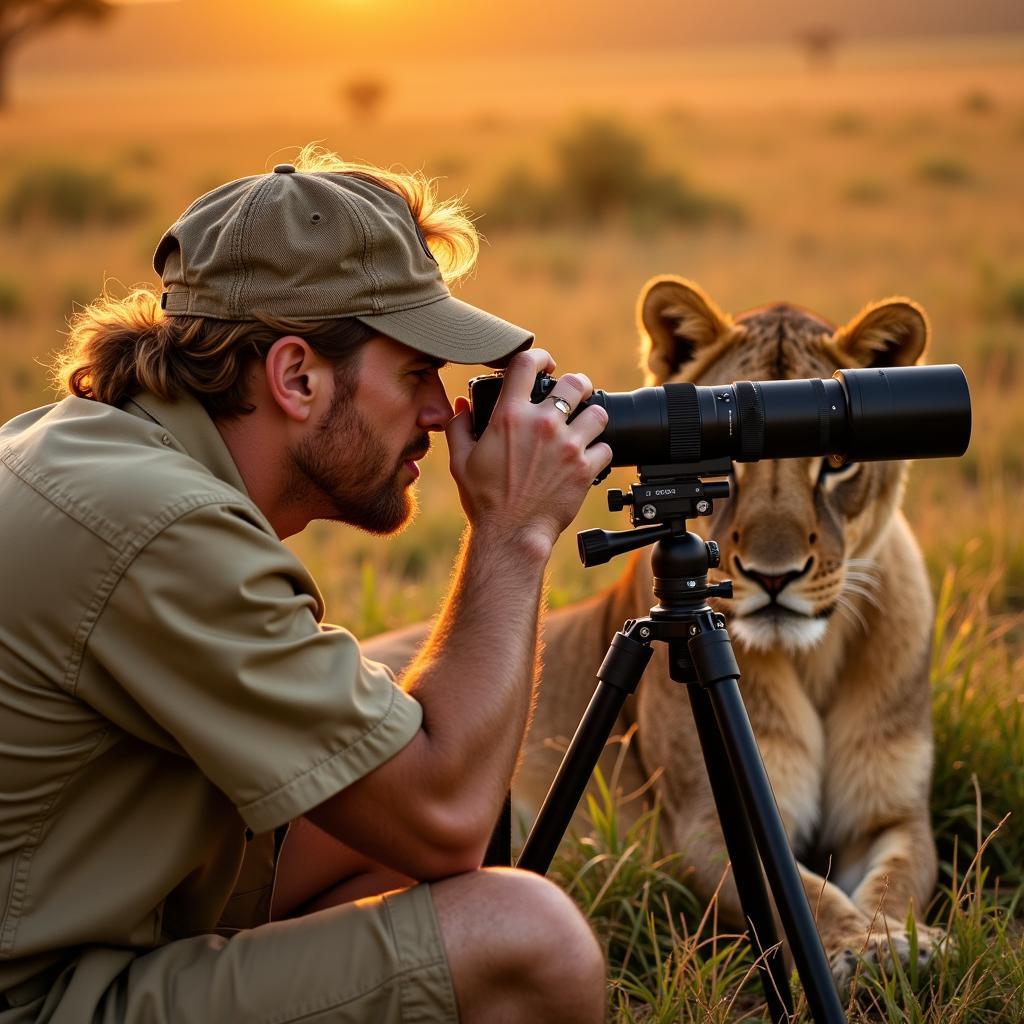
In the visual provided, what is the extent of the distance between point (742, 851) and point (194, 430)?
1.30m

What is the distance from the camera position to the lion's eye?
363cm

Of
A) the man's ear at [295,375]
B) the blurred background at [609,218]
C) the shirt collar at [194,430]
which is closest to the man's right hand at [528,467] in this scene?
the man's ear at [295,375]

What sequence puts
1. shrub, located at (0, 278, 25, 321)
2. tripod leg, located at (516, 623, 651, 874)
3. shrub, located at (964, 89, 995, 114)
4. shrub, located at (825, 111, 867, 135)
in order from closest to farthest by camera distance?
tripod leg, located at (516, 623, 651, 874) → shrub, located at (0, 278, 25, 321) → shrub, located at (825, 111, 867, 135) → shrub, located at (964, 89, 995, 114)

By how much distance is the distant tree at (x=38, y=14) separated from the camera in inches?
1005

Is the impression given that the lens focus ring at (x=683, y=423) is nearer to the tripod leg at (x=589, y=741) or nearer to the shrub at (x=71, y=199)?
the tripod leg at (x=589, y=741)

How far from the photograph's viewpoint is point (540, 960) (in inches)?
91.1

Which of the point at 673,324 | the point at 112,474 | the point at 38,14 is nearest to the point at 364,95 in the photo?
the point at 38,14

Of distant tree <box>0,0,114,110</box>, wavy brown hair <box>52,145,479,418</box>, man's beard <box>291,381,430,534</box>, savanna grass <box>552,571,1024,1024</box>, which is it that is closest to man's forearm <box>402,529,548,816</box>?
man's beard <box>291,381,430,534</box>

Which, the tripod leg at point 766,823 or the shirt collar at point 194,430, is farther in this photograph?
the shirt collar at point 194,430

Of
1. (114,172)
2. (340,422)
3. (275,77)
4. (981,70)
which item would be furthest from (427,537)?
(275,77)

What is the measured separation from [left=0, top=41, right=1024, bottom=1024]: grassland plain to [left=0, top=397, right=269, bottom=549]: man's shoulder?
4.31 feet

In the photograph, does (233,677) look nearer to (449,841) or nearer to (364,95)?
(449,841)

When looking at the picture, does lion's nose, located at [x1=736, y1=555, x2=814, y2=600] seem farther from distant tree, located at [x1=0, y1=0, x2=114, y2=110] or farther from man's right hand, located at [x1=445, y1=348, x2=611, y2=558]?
distant tree, located at [x1=0, y1=0, x2=114, y2=110]

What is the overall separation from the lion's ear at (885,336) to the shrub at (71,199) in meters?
14.9
